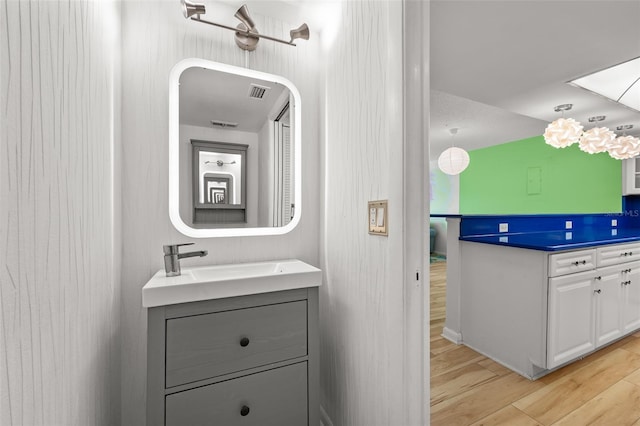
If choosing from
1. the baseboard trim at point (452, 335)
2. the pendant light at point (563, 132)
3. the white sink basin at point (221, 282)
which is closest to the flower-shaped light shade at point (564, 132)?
the pendant light at point (563, 132)

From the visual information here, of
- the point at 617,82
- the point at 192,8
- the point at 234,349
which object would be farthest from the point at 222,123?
the point at 617,82

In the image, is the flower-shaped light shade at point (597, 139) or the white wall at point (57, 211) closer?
the white wall at point (57, 211)

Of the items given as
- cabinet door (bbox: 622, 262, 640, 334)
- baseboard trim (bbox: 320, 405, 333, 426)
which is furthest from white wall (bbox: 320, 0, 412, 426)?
cabinet door (bbox: 622, 262, 640, 334)

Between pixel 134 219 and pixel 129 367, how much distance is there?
693 millimetres

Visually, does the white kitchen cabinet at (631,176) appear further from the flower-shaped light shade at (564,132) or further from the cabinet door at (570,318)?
the cabinet door at (570,318)

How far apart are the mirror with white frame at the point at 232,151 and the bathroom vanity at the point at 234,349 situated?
1.08ft

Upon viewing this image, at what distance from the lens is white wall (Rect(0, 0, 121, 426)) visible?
0.55m

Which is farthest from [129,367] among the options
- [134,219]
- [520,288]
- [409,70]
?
[520,288]

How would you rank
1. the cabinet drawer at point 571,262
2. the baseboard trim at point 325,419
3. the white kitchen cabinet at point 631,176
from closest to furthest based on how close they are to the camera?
the baseboard trim at point 325,419, the cabinet drawer at point 571,262, the white kitchen cabinet at point 631,176

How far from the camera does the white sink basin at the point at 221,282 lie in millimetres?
1023

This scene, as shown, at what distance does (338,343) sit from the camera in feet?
4.64

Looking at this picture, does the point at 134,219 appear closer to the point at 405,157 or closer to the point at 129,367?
the point at 129,367

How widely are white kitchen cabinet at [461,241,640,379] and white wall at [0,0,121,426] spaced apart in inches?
98.4

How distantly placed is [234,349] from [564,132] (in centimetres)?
317
